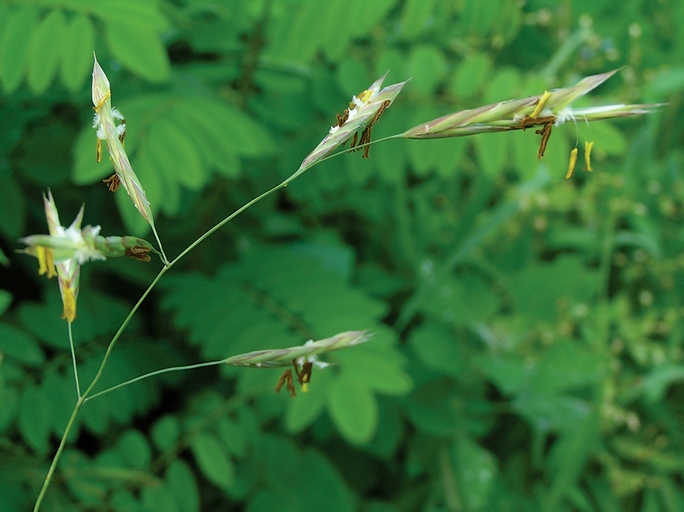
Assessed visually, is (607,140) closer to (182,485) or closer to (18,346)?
(182,485)

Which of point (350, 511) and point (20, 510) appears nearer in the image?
point (20, 510)

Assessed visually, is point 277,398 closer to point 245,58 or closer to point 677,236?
point 245,58

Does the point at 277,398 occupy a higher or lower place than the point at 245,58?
lower

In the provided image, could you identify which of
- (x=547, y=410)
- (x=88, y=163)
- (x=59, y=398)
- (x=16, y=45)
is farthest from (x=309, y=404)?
(x=16, y=45)

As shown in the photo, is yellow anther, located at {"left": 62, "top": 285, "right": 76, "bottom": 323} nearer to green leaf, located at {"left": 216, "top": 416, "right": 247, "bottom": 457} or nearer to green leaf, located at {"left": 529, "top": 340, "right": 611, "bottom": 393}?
green leaf, located at {"left": 216, "top": 416, "right": 247, "bottom": 457}

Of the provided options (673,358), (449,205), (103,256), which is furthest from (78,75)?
(673,358)

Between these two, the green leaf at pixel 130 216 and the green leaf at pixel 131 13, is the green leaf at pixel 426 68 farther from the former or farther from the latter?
the green leaf at pixel 130 216

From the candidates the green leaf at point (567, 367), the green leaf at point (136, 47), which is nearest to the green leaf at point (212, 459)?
the green leaf at point (136, 47)
